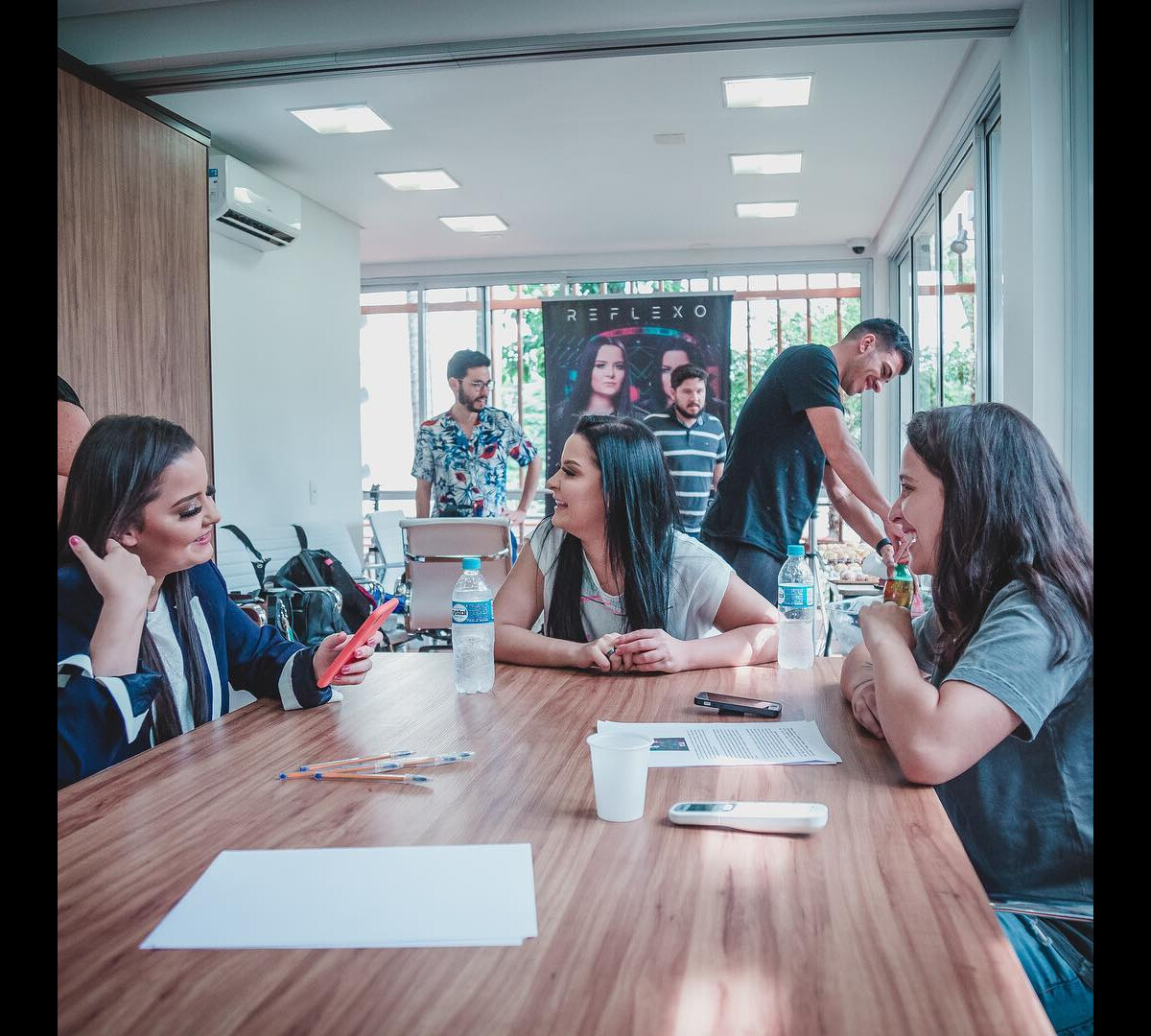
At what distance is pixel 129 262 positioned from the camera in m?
3.56

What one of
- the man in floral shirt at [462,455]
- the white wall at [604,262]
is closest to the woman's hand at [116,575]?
the man in floral shirt at [462,455]

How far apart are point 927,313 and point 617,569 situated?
154 inches

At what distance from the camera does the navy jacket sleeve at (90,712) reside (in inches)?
54.6

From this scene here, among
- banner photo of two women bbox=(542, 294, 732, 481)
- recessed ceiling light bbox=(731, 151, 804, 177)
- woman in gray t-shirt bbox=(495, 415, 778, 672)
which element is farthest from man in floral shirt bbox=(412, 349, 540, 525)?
woman in gray t-shirt bbox=(495, 415, 778, 672)

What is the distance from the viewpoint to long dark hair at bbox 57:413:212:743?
160 centimetres

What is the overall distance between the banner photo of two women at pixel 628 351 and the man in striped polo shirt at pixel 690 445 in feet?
5.89

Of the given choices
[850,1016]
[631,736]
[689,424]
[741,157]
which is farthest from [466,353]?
[850,1016]

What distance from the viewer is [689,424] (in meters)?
4.97

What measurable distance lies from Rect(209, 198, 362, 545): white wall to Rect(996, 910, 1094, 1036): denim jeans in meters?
4.42

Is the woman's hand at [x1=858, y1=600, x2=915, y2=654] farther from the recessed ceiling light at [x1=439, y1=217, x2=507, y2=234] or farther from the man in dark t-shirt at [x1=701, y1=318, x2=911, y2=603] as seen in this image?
the recessed ceiling light at [x1=439, y1=217, x2=507, y2=234]

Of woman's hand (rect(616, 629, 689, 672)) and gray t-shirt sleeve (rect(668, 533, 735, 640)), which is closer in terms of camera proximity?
woman's hand (rect(616, 629, 689, 672))

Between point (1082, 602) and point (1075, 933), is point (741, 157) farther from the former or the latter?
point (1075, 933)
